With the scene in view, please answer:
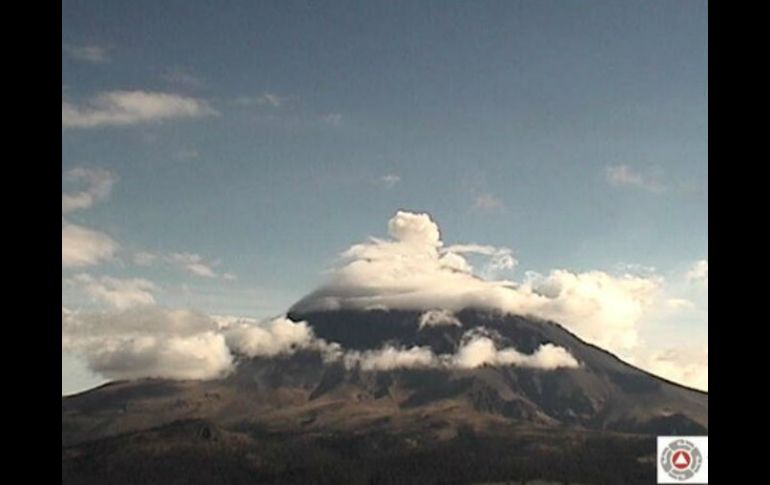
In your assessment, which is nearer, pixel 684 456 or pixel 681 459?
pixel 684 456

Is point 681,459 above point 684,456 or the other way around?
the other way around

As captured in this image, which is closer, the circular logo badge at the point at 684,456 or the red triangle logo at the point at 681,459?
the circular logo badge at the point at 684,456

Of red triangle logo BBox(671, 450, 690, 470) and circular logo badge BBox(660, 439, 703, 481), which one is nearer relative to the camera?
circular logo badge BBox(660, 439, 703, 481)
